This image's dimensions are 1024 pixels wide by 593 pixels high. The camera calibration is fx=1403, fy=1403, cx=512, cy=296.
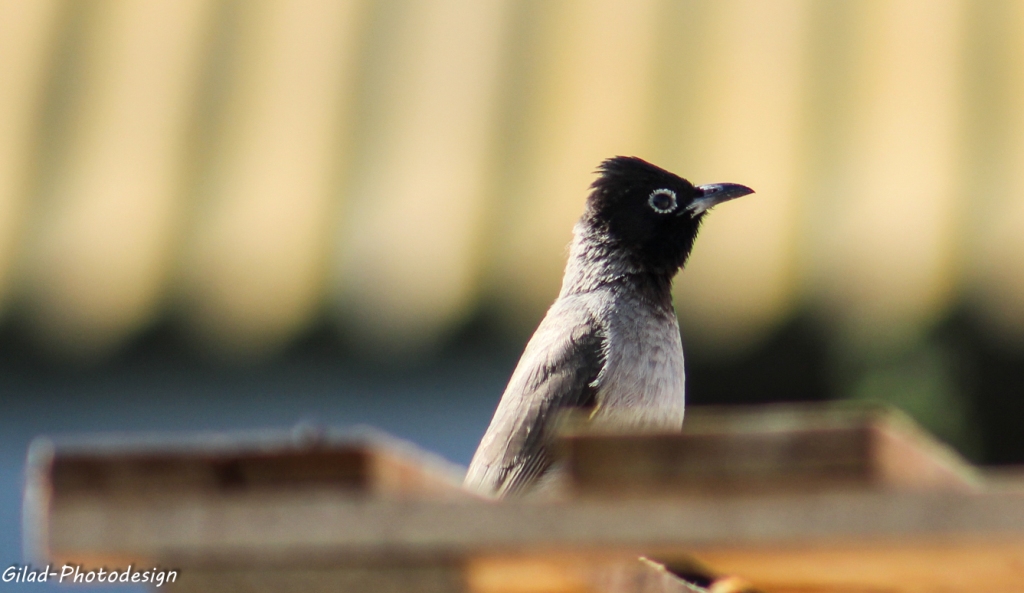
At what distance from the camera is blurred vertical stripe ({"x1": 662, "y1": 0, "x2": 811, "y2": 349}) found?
16.6 feet

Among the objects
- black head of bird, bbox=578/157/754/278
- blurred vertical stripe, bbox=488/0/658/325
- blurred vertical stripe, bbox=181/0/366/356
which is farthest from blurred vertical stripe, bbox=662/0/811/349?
blurred vertical stripe, bbox=181/0/366/356

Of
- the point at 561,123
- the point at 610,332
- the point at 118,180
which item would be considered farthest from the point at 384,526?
the point at 561,123

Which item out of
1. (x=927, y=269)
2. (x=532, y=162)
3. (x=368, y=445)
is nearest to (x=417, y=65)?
(x=532, y=162)

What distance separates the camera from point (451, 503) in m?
1.60

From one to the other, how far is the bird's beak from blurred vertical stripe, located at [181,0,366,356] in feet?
4.62

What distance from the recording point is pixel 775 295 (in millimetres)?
5000

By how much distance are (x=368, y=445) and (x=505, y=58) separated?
4.93 m

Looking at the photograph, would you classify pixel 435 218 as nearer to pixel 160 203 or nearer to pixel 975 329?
pixel 160 203

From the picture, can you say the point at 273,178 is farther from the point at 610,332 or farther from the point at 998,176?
the point at 998,176

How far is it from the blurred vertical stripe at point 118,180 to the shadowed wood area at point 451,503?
12.0 ft

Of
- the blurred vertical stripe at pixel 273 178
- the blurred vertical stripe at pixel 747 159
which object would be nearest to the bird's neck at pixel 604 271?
the blurred vertical stripe at pixel 747 159

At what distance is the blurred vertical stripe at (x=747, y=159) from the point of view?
16.6 feet

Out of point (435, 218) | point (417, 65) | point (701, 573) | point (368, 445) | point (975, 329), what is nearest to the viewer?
point (368, 445)

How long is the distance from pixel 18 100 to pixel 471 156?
2133mm
